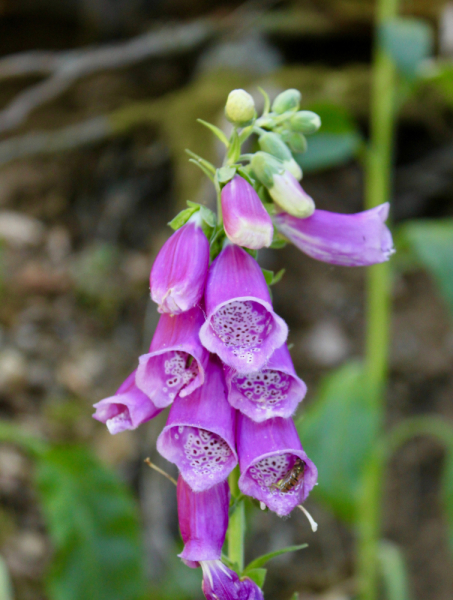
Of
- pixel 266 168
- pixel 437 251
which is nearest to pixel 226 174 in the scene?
pixel 266 168

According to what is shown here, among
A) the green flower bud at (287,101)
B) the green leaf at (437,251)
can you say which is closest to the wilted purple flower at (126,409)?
the green flower bud at (287,101)

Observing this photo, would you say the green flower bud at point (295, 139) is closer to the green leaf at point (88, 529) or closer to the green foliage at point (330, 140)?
the green foliage at point (330, 140)

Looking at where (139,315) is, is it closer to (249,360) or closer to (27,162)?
(27,162)


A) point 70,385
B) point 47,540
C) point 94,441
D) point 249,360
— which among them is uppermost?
point 249,360

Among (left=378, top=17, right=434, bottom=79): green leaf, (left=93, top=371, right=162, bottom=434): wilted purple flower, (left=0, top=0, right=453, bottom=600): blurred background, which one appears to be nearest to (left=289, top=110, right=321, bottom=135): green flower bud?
(left=93, top=371, right=162, bottom=434): wilted purple flower

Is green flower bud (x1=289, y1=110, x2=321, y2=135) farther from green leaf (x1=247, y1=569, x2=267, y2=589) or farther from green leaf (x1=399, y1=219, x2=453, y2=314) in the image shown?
green leaf (x1=399, y1=219, x2=453, y2=314)

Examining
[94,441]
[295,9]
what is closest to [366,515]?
[94,441]
